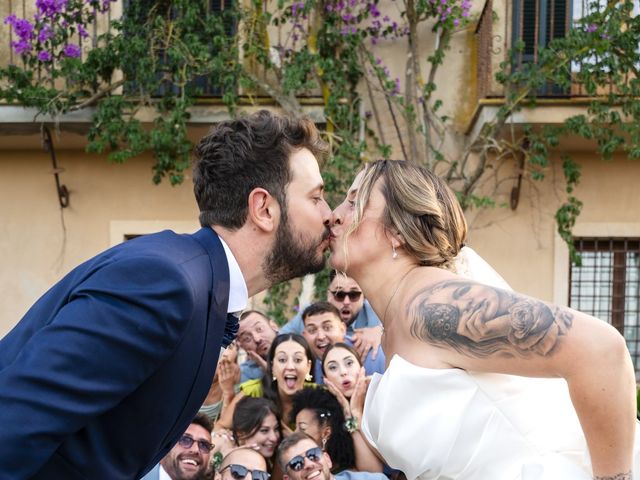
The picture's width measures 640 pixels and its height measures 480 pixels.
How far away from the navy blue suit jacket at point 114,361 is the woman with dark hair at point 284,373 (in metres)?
2.81

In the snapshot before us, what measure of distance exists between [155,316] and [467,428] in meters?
1.09

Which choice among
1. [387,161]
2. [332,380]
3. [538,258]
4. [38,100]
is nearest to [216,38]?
[38,100]

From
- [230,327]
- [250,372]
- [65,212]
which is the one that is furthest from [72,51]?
[230,327]

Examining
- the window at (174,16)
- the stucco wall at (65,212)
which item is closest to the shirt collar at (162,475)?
the window at (174,16)

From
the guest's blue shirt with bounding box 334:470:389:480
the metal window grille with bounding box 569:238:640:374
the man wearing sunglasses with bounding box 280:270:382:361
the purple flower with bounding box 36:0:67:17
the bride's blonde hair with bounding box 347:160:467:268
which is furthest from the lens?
the metal window grille with bounding box 569:238:640:374

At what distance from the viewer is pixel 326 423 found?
4977 millimetres

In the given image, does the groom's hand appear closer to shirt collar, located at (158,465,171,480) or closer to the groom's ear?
shirt collar, located at (158,465,171,480)

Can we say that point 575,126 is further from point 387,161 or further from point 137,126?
point 387,161

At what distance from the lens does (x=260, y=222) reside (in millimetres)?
2627

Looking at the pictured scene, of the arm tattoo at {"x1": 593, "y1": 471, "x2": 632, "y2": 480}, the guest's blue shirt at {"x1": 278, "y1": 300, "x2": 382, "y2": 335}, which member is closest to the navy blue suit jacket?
the arm tattoo at {"x1": 593, "y1": 471, "x2": 632, "y2": 480}

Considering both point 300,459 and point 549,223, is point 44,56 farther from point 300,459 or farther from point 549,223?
point 300,459

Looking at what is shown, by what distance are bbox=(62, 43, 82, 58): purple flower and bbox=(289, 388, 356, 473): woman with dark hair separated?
595cm

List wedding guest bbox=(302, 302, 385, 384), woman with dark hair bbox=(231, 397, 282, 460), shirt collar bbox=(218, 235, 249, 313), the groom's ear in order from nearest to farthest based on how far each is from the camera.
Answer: shirt collar bbox=(218, 235, 249, 313) → the groom's ear → woman with dark hair bbox=(231, 397, 282, 460) → wedding guest bbox=(302, 302, 385, 384)

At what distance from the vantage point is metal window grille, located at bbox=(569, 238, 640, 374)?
10.2 m
